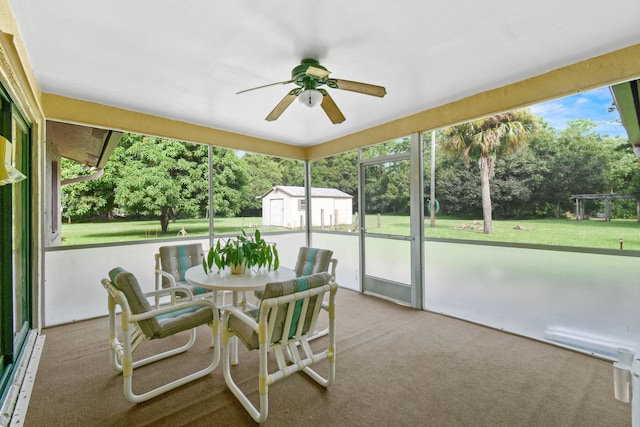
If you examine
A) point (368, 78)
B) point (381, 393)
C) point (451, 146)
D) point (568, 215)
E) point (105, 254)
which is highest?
point (368, 78)

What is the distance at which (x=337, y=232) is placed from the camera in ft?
16.4

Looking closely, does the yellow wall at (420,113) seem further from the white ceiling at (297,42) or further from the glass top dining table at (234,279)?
the glass top dining table at (234,279)

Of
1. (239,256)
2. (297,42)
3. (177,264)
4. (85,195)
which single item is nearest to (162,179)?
(85,195)

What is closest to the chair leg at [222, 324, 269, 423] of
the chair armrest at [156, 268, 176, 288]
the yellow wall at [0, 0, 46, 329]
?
the chair armrest at [156, 268, 176, 288]

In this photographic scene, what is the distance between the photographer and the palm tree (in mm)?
2936

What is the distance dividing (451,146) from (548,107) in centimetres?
98

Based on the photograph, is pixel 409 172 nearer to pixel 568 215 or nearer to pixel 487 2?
pixel 568 215

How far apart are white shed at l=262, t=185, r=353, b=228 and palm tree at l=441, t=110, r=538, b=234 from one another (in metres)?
1.88

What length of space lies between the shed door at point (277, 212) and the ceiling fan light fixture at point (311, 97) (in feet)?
9.92

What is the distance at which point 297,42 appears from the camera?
2129 millimetres

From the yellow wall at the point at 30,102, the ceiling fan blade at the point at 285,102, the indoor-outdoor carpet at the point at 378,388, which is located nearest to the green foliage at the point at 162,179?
the yellow wall at the point at 30,102

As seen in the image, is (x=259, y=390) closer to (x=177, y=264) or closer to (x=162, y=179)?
(x=177, y=264)

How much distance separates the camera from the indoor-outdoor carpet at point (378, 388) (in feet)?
5.96

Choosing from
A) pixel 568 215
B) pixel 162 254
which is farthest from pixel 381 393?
pixel 162 254
